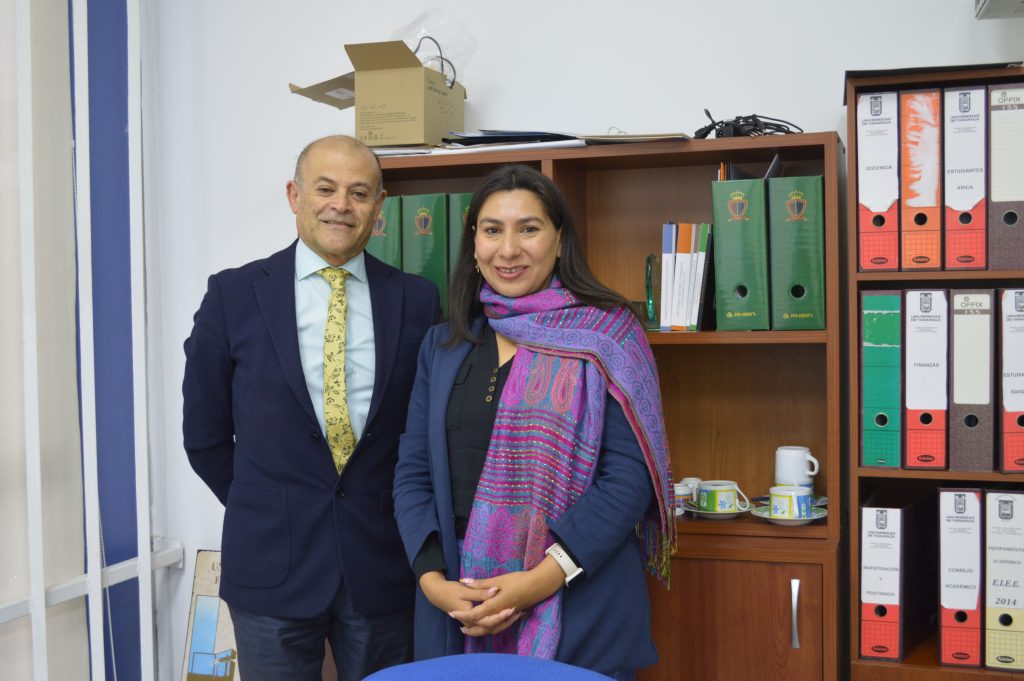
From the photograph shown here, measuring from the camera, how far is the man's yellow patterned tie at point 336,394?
1.72 meters

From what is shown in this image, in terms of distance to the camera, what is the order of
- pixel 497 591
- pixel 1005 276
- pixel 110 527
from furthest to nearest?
pixel 110 527 < pixel 1005 276 < pixel 497 591

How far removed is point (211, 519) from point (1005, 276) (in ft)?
7.44

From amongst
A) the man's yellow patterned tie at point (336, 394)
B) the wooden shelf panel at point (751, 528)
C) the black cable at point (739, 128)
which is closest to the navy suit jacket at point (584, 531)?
the man's yellow patterned tie at point (336, 394)

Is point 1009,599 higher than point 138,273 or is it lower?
lower

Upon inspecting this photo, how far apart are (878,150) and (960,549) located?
85 cm

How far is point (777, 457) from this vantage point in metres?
2.19

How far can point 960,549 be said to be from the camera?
1924 mm

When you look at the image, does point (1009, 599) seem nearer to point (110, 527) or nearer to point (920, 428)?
point (920, 428)

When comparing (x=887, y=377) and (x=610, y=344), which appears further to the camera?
(x=887, y=377)

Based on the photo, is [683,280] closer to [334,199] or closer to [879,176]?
[879,176]

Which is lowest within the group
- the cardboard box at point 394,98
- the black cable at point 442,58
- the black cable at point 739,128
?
the black cable at point 739,128

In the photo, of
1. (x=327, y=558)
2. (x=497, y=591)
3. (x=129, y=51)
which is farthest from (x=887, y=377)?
(x=129, y=51)

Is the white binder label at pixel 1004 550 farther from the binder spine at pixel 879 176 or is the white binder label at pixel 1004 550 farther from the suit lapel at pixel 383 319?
the suit lapel at pixel 383 319

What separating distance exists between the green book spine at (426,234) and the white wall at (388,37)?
42 centimetres
